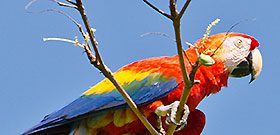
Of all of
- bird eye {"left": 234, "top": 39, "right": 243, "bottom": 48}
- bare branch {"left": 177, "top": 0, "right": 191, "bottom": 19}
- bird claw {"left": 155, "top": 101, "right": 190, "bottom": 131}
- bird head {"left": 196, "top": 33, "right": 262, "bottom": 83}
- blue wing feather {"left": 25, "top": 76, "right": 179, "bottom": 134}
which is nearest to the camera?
bare branch {"left": 177, "top": 0, "right": 191, "bottom": 19}

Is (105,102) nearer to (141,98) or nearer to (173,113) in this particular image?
(141,98)

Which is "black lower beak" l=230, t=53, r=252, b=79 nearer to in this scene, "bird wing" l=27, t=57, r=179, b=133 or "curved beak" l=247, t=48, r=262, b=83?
"curved beak" l=247, t=48, r=262, b=83

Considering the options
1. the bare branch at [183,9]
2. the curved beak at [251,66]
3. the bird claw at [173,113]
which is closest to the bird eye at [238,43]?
the curved beak at [251,66]

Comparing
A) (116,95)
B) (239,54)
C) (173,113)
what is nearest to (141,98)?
(116,95)

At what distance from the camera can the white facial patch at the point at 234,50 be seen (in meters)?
4.47

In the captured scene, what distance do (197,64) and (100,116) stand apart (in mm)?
1701

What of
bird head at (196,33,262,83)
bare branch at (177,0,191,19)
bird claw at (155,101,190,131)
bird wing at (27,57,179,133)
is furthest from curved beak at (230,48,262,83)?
bare branch at (177,0,191,19)

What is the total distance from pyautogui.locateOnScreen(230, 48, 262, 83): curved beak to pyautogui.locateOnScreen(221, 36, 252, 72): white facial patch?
0.15ft

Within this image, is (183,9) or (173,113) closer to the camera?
(183,9)

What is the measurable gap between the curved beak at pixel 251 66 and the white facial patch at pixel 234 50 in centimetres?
5

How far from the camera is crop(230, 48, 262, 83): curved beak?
15.2 feet

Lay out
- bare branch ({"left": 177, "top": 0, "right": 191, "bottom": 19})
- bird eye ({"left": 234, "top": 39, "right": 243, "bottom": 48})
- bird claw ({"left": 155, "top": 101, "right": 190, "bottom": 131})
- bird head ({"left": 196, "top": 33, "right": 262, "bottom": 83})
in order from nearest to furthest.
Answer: bare branch ({"left": 177, "top": 0, "right": 191, "bottom": 19})
bird claw ({"left": 155, "top": 101, "right": 190, "bottom": 131})
bird head ({"left": 196, "top": 33, "right": 262, "bottom": 83})
bird eye ({"left": 234, "top": 39, "right": 243, "bottom": 48})

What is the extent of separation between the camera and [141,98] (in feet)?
13.1

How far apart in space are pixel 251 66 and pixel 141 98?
3.68 feet
